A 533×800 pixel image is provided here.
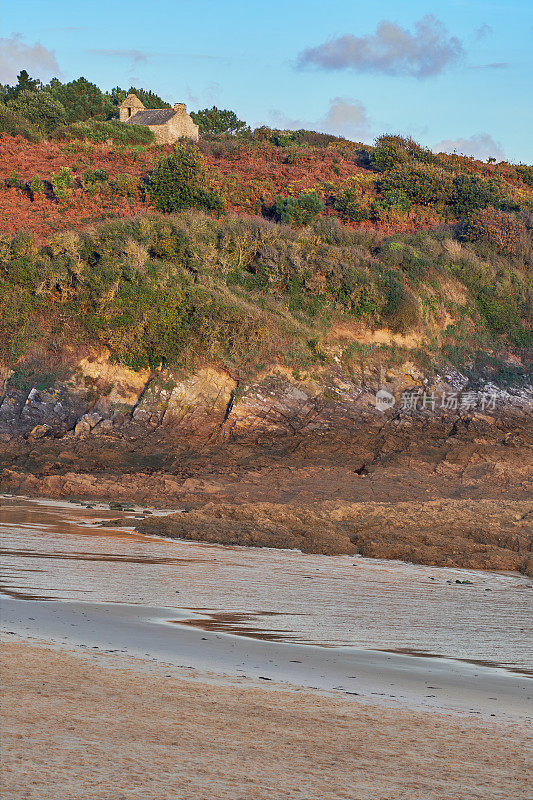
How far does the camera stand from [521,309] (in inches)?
933

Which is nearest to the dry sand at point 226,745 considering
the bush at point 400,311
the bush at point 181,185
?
the bush at point 400,311

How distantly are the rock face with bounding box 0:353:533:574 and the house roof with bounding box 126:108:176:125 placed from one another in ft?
98.0

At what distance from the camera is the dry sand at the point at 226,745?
10.2 feet

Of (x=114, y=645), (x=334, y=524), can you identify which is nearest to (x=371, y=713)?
(x=114, y=645)

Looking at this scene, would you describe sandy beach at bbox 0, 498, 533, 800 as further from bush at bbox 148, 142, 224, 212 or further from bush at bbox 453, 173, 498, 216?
bush at bbox 453, 173, 498, 216

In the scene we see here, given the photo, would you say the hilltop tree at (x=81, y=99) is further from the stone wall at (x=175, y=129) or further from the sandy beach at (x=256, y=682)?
the sandy beach at (x=256, y=682)

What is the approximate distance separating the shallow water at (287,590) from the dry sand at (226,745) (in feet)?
5.43

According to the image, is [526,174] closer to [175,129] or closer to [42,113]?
[175,129]

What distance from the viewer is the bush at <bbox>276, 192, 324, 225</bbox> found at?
30.1 m

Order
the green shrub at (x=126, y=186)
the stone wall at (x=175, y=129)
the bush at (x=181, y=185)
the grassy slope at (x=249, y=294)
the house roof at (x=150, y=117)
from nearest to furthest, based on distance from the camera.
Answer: the grassy slope at (x=249, y=294) < the bush at (x=181, y=185) < the green shrub at (x=126, y=186) < the stone wall at (x=175, y=129) < the house roof at (x=150, y=117)

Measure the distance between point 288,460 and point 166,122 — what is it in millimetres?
32939

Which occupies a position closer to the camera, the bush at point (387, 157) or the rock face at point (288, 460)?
the rock face at point (288, 460)

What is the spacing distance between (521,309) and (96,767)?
22.5m

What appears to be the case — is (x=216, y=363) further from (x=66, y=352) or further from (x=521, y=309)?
(x=521, y=309)
